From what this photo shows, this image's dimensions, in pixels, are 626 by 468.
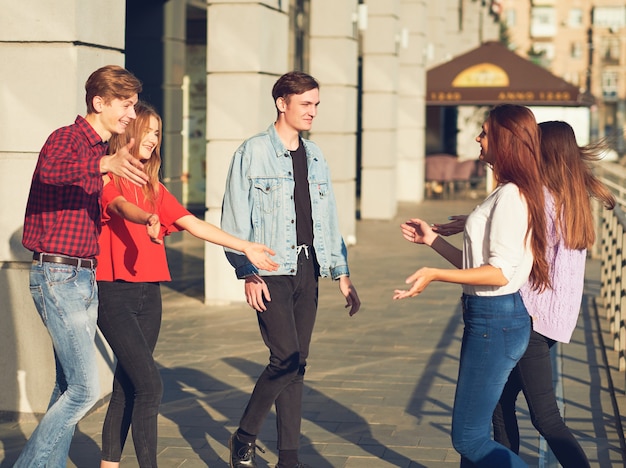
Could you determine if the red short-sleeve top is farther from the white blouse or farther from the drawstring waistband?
the white blouse

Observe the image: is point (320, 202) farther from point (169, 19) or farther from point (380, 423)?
point (169, 19)

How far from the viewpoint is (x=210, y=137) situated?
37.9 ft

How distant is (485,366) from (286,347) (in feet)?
→ 4.36

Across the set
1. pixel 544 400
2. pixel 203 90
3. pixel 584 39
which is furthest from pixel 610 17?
pixel 544 400

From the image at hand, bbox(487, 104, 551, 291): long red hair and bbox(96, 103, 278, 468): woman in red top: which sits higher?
bbox(487, 104, 551, 291): long red hair

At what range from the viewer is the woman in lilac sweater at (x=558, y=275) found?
→ 4.80 meters

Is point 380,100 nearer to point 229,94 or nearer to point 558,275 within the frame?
point 229,94

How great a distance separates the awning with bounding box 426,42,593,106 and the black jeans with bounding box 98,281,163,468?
1882cm

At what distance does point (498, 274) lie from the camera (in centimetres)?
445

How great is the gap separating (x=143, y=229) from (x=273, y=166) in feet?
2.70

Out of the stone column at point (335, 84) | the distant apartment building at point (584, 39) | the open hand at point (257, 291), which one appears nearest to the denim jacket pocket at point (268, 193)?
the open hand at point (257, 291)

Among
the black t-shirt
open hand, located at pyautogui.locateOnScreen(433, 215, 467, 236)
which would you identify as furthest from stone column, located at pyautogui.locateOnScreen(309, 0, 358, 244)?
open hand, located at pyautogui.locateOnScreen(433, 215, 467, 236)

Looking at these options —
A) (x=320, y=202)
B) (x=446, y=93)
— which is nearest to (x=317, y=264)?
(x=320, y=202)

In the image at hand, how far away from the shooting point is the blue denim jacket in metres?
5.64
